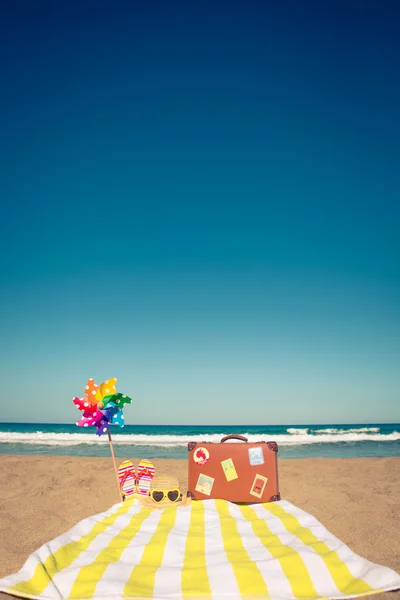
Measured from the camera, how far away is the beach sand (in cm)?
388

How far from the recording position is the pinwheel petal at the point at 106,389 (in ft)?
16.2

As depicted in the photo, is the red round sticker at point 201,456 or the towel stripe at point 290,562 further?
the red round sticker at point 201,456

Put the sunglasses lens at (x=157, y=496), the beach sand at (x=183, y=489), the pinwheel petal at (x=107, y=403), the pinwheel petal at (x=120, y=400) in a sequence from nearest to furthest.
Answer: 1. the beach sand at (x=183, y=489)
2. the sunglasses lens at (x=157, y=496)
3. the pinwheel petal at (x=107, y=403)
4. the pinwheel petal at (x=120, y=400)

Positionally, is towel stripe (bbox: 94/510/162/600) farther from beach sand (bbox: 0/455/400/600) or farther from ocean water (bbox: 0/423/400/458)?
ocean water (bbox: 0/423/400/458)

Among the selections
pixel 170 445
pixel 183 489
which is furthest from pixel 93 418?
pixel 170 445

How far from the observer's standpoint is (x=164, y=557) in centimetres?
323

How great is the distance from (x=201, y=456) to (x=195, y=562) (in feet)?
6.06

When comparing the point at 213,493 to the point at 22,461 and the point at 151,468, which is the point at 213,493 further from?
the point at 22,461

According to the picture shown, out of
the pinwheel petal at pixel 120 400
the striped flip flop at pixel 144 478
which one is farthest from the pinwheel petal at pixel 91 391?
the striped flip flop at pixel 144 478

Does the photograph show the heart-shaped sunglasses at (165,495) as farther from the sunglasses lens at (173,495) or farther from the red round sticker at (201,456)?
the red round sticker at (201,456)

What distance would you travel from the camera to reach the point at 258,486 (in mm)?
4828

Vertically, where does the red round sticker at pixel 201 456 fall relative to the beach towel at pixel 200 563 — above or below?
above

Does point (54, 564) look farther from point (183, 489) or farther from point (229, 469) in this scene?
point (183, 489)

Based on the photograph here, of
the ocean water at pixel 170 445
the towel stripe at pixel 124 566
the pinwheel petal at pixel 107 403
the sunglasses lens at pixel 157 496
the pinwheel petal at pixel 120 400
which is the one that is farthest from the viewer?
the ocean water at pixel 170 445
